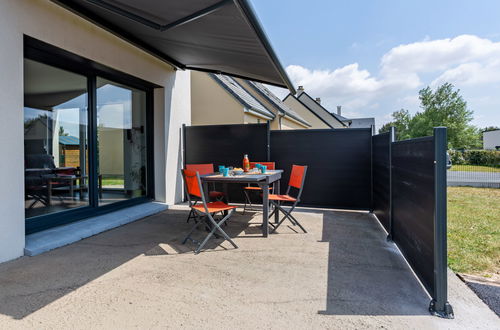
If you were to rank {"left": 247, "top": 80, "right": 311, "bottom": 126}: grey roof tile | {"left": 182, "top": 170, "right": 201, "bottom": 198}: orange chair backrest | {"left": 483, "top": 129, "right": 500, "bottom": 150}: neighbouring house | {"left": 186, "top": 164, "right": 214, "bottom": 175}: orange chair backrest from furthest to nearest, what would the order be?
{"left": 483, "top": 129, "right": 500, "bottom": 150}: neighbouring house
{"left": 247, "top": 80, "right": 311, "bottom": 126}: grey roof tile
{"left": 186, "top": 164, "right": 214, "bottom": 175}: orange chair backrest
{"left": 182, "top": 170, "right": 201, "bottom": 198}: orange chair backrest

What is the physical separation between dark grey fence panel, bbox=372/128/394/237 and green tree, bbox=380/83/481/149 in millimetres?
30656

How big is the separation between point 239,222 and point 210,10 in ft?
10.6

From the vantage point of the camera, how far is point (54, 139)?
430 cm

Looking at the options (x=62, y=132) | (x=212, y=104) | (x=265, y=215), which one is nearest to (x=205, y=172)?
(x=265, y=215)

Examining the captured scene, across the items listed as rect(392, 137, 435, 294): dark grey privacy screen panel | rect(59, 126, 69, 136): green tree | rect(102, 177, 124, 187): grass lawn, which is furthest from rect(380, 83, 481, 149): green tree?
rect(59, 126, 69, 136): green tree

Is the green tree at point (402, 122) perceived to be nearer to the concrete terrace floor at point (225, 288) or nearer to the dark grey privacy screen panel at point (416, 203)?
the dark grey privacy screen panel at point (416, 203)

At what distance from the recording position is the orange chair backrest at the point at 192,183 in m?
3.57

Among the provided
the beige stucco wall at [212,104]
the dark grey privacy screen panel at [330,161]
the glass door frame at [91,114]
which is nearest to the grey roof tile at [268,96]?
the beige stucco wall at [212,104]

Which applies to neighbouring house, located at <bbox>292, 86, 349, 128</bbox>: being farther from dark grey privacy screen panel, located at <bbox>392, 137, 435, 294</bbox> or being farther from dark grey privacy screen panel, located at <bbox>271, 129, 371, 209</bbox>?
dark grey privacy screen panel, located at <bbox>392, 137, 435, 294</bbox>

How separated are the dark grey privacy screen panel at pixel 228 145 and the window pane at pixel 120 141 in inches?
46.7

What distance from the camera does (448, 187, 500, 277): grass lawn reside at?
9.88ft

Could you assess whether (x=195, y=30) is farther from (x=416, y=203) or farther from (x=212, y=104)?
(x=212, y=104)

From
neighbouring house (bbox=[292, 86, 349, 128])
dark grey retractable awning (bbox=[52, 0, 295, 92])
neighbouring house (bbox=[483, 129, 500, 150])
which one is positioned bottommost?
dark grey retractable awning (bbox=[52, 0, 295, 92])

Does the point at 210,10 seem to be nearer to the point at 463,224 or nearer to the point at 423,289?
the point at 423,289
